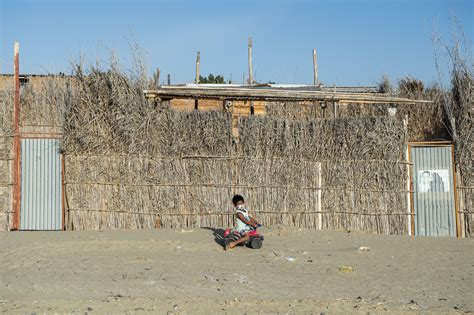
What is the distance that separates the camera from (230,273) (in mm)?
8648

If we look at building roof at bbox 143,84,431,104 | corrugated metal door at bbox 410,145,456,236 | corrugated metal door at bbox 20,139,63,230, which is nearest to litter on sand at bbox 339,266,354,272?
corrugated metal door at bbox 410,145,456,236

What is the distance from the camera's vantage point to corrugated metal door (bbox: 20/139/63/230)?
13070mm

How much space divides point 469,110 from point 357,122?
7.88 ft

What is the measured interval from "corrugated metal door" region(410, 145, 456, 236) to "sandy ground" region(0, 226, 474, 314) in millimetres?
624

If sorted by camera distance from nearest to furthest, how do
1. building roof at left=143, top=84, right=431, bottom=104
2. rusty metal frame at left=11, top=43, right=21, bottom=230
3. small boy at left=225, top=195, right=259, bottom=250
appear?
small boy at left=225, top=195, right=259, bottom=250 → rusty metal frame at left=11, top=43, right=21, bottom=230 → building roof at left=143, top=84, right=431, bottom=104

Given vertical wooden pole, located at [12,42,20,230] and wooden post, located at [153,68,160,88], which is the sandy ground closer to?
vertical wooden pole, located at [12,42,20,230]

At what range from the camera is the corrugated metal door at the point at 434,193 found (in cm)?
1288

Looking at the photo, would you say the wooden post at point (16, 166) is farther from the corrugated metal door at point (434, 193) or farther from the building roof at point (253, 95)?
the corrugated metal door at point (434, 193)

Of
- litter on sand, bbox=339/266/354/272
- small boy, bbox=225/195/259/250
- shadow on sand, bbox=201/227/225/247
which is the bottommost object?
litter on sand, bbox=339/266/354/272

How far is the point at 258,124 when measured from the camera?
1316cm

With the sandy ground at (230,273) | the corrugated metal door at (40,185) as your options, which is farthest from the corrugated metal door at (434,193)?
the corrugated metal door at (40,185)

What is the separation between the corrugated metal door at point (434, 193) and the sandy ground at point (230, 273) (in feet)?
2.05

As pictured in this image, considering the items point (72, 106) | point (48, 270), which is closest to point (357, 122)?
point (72, 106)

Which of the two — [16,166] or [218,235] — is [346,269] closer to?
[218,235]
